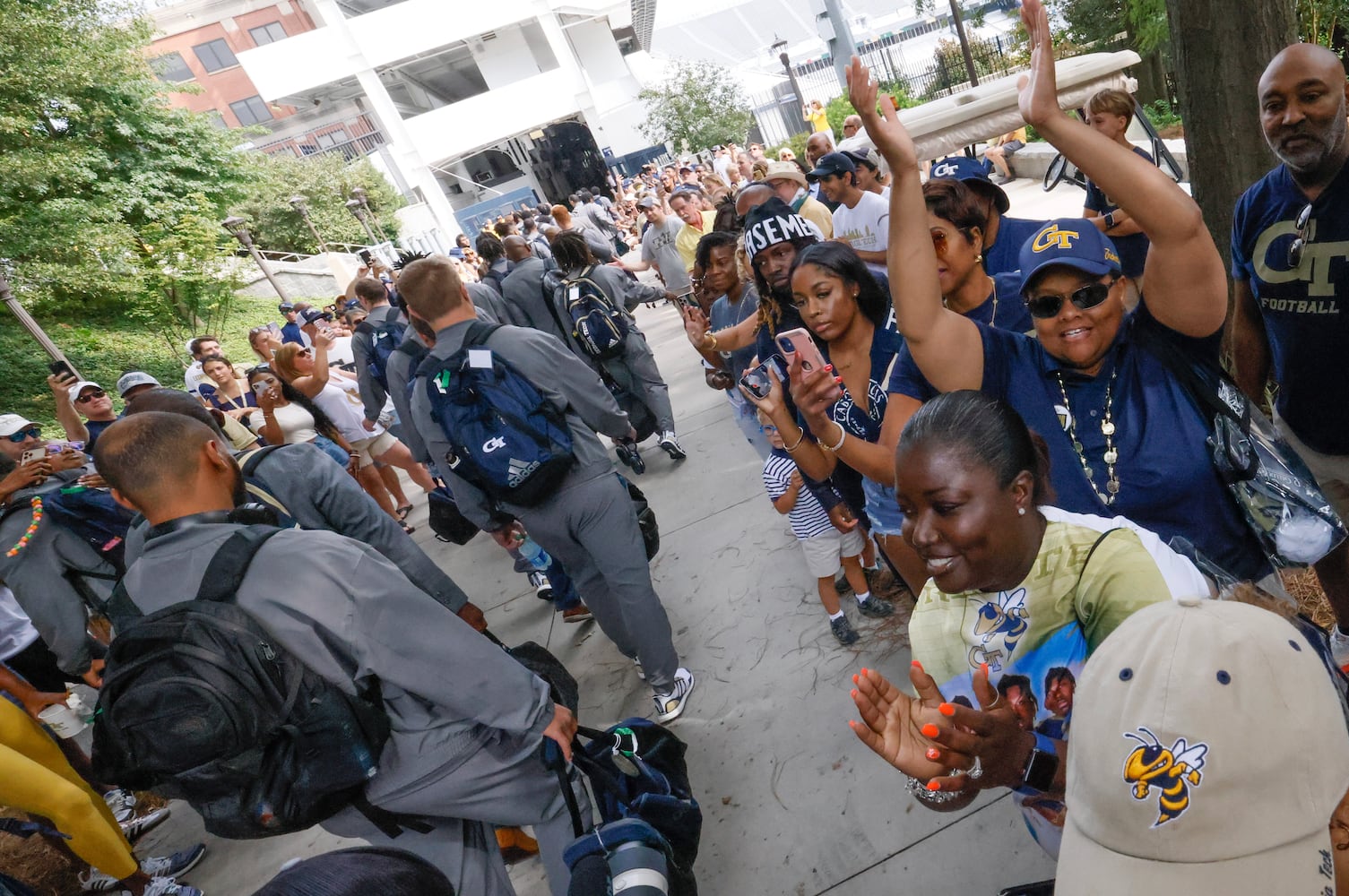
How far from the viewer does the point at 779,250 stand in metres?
3.12

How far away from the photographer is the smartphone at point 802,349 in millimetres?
2055

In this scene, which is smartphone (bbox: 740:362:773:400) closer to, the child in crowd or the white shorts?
the child in crowd

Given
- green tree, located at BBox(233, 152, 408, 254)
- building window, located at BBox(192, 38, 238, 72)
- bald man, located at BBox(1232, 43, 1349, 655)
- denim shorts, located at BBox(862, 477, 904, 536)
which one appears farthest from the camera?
building window, located at BBox(192, 38, 238, 72)

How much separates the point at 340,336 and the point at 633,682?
8616 mm

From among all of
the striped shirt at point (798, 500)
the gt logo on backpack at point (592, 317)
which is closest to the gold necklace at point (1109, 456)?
the striped shirt at point (798, 500)

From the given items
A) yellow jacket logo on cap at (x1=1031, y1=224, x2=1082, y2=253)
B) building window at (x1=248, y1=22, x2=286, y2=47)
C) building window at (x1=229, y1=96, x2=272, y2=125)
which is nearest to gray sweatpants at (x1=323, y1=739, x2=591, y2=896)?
yellow jacket logo on cap at (x1=1031, y1=224, x2=1082, y2=253)

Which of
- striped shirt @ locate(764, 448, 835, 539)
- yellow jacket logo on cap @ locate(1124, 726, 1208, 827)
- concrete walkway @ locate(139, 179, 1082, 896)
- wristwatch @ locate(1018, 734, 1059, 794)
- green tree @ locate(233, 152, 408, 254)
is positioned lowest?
concrete walkway @ locate(139, 179, 1082, 896)

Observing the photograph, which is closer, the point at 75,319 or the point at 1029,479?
the point at 1029,479

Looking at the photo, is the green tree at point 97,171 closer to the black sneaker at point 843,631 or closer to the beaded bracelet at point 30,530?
the beaded bracelet at point 30,530

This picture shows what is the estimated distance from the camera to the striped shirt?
3.20 meters

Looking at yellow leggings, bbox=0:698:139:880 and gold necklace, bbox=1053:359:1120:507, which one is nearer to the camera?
gold necklace, bbox=1053:359:1120:507

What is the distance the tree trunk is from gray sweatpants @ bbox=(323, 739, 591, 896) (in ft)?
12.1

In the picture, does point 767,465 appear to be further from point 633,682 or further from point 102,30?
point 102,30

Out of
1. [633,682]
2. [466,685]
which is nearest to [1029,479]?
[466,685]
